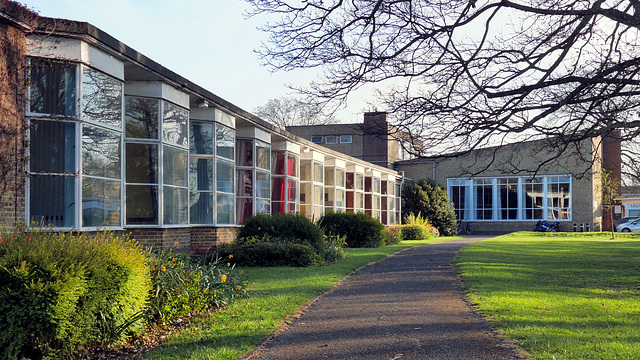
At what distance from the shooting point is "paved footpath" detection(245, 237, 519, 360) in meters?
6.32

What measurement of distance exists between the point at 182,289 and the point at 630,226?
48.2 metres

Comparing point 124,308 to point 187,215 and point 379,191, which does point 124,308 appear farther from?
point 379,191

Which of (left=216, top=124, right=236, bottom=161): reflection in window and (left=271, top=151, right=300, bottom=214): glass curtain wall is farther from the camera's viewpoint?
(left=271, top=151, right=300, bottom=214): glass curtain wall

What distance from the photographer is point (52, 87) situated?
10.3m

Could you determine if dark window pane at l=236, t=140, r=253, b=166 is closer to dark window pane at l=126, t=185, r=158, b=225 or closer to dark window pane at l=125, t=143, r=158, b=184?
dark window pane at l=125, t=143, r=158, b=184

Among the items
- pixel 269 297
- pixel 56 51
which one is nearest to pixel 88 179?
pixel 56 51

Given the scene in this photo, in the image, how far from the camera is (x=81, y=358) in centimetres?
632

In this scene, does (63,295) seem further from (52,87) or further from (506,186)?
(506,186)

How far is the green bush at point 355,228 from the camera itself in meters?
24.6

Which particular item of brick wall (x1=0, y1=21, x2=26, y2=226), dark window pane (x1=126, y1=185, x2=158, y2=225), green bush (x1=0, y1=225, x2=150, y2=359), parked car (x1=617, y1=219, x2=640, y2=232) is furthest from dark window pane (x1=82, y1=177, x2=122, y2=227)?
parked car (x1=617, y1=219, x2=640, y2=232)

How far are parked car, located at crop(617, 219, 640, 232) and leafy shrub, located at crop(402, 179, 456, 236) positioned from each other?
1679cm

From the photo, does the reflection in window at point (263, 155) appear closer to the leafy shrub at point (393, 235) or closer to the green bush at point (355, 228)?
the green bush at point (355, 228)

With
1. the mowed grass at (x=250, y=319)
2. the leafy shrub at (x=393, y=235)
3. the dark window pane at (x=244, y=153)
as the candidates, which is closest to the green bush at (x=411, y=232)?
the leafy shrub at (x=393, y=235)

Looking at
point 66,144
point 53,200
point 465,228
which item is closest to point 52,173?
point 53,200
